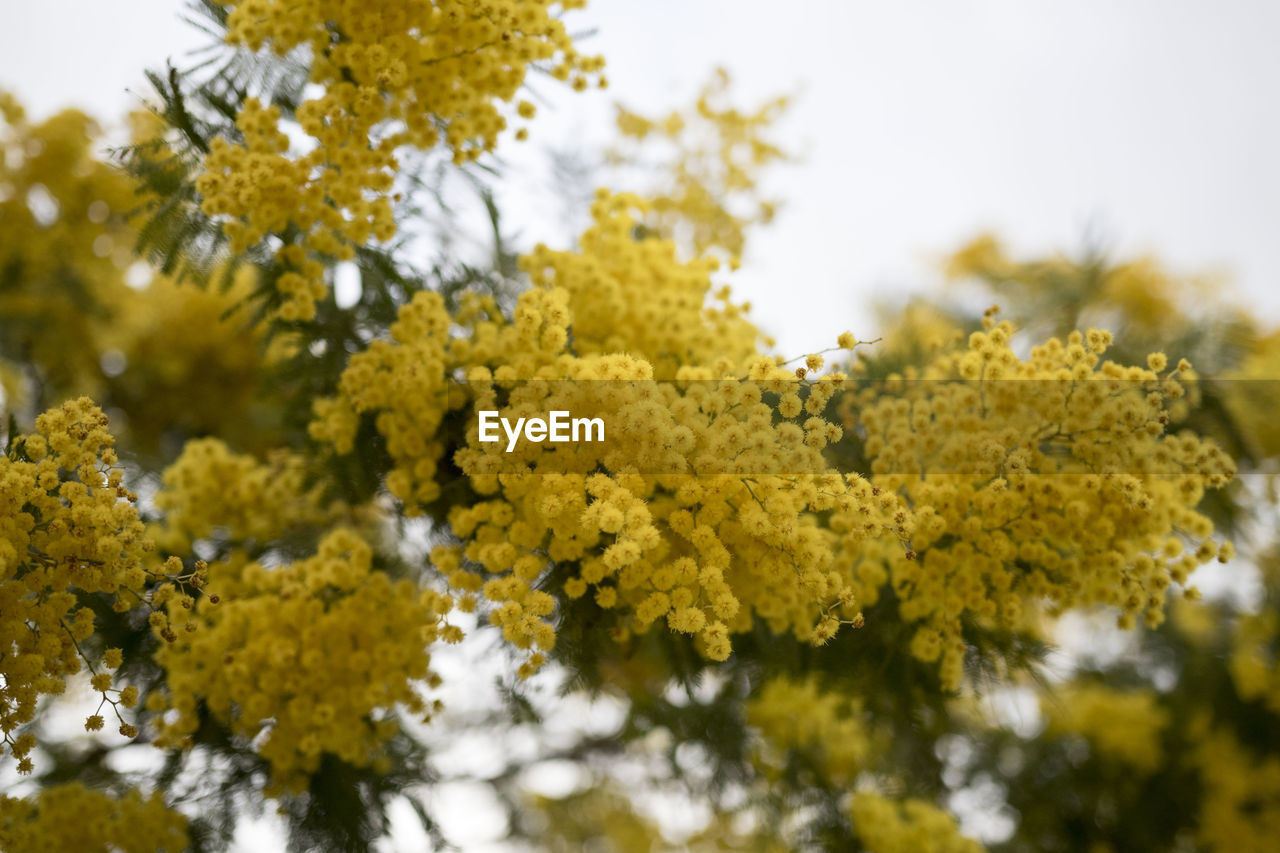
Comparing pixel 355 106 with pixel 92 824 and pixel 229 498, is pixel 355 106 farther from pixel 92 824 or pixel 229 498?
pixel 92 824

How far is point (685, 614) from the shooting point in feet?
5.52

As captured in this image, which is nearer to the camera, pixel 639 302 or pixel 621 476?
pixel 621 476

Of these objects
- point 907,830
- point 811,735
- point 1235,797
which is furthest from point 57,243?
point 1235,797

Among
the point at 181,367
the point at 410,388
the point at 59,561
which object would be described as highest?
the point at 181,367

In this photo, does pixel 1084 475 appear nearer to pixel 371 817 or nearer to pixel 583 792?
pixel 371 817

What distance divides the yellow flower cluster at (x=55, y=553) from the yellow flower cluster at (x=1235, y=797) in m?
5.15

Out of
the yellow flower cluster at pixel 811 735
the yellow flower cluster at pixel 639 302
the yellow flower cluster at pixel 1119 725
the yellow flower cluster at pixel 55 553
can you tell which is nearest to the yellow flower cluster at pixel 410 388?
the yellow flower cluster at pixel 639 302

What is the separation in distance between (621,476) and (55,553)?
1.21m

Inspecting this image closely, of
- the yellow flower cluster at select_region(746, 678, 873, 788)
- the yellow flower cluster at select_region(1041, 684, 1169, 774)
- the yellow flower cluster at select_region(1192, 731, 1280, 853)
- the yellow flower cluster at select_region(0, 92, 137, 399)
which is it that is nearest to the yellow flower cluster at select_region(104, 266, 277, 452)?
the yellow flower cluster at select_region(0, 92, 137, 399)

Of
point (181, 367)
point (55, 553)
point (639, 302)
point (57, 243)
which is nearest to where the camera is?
point (55, 553)

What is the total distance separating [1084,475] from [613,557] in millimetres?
1252

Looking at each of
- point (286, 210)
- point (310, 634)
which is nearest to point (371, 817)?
point (310, 634)

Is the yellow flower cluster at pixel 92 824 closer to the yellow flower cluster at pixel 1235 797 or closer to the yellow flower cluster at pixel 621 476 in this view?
the yellow flower cluster at pixel 621 476

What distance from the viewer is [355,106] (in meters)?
2.03
